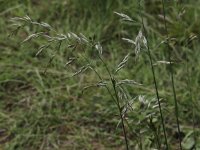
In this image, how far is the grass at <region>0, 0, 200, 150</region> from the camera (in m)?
2.58

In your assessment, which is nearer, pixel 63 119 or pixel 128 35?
pixel 63 119

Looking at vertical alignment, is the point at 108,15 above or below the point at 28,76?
above

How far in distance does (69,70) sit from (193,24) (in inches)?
32.3

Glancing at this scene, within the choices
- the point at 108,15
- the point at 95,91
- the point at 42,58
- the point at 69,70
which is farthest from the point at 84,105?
the point at 108,15

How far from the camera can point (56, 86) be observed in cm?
295

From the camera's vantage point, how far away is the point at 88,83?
292 centimetres

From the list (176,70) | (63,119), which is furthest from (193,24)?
(63,119)

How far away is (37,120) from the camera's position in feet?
8.93

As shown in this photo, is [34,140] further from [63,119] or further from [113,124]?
[113,124]

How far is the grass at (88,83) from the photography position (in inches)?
101

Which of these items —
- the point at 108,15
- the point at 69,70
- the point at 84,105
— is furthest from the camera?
the point at 108,15

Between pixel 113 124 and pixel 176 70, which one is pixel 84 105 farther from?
pixel 176 70

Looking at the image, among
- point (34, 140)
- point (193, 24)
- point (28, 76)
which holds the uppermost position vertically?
point (193, 24)

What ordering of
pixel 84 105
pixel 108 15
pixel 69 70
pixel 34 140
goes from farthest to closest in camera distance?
pixel 108 15 → pixel 69 70 → pixel 84 105 → pixel 34 140
